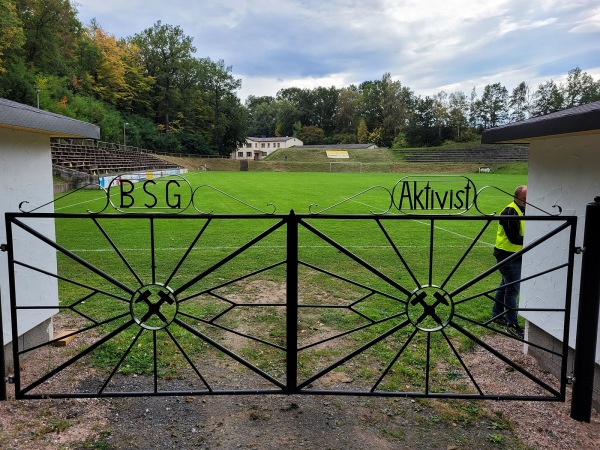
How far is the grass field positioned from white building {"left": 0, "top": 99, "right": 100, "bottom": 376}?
0.48m

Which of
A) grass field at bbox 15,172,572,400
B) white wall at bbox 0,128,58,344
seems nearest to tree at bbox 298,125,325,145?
grass field at bbox 15,172,572,400

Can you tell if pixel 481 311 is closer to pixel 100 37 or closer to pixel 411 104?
pixel 100 37

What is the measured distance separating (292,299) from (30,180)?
9.50 feet

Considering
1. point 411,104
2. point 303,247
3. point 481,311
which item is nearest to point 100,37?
point 411,104

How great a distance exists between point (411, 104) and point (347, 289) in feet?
304

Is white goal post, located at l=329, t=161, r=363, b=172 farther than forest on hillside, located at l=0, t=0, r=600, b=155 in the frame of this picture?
Yes

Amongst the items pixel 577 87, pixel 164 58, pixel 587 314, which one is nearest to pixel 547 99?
pixel 577 87

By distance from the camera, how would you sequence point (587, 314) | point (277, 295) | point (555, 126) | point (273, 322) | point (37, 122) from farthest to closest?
point (277, 295)
point (273, 322)
point (37, 122)
point (555, 126)
point (587, 314)

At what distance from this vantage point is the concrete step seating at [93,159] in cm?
2897

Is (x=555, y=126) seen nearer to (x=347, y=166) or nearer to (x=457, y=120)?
(x=347, y=166)

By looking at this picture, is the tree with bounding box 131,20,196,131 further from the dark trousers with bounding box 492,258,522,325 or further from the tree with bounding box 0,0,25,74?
the dark trousers with bounding box 492,258,522,325

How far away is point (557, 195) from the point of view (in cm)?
420

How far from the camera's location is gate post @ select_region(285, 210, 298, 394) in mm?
3129

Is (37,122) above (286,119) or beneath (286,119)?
beneath
